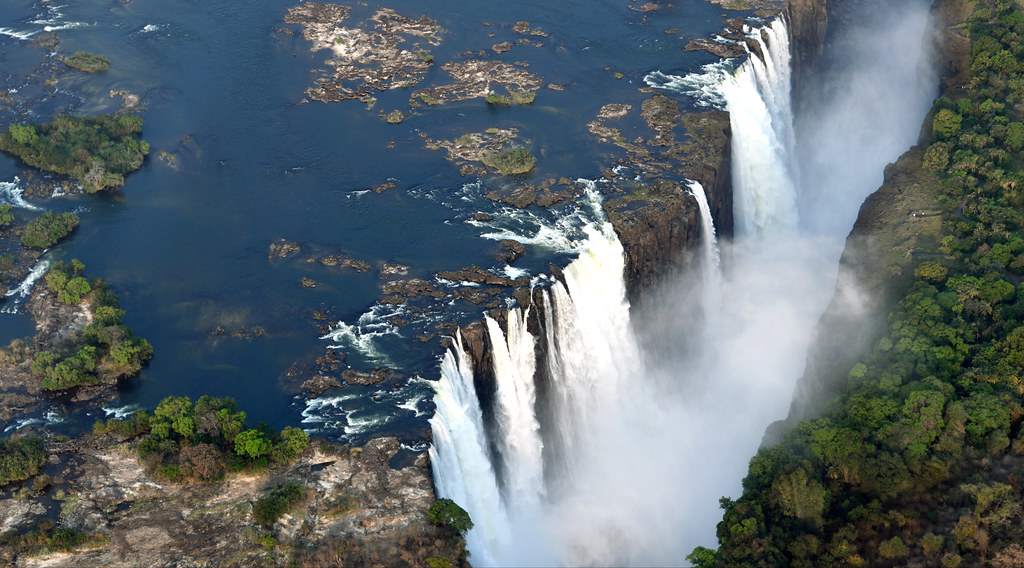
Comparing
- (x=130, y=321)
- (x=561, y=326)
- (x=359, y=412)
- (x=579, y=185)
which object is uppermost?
(x=579, y=185)

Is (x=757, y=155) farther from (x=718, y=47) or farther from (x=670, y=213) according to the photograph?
(x=670, y=213)

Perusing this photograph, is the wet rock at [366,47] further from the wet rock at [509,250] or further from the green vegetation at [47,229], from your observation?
the wet rock at [509,250]

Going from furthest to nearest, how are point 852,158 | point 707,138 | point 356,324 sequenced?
point 852,158
point 707,138
point 356,324

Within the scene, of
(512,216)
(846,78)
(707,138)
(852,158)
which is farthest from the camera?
(846,78)

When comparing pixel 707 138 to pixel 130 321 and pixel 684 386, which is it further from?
pixel 130 321

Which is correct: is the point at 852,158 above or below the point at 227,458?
above

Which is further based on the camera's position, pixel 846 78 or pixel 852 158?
pixel 846 78

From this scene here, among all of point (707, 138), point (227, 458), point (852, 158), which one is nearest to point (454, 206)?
point (707, 138)
